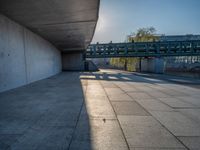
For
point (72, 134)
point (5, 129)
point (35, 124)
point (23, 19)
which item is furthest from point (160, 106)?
point (23, 19)

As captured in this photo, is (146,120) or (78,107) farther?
(78,107)

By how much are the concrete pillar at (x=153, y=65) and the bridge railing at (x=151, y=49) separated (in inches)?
58.1

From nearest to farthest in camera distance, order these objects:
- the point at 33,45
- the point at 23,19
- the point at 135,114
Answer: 1. the point at 135,114
2. the point at 23,19
3. the point at 33,45

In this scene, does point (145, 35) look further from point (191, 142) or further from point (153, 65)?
point (191, 142)

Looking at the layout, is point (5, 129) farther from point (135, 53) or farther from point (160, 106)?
point (135, 53)

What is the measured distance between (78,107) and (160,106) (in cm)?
275

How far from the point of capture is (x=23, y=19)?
9109mm

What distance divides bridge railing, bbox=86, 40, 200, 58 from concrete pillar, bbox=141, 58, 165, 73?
148cm

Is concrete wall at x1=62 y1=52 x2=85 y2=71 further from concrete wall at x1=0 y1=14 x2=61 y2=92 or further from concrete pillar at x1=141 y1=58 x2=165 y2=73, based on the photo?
concrete wall at x1=0 y1=14 x2=61 y2=92

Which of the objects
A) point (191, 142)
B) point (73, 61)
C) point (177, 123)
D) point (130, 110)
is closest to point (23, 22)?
point (130, 110)

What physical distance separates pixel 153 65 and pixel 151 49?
9.59 ft

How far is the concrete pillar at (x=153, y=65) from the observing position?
26984 millimetres

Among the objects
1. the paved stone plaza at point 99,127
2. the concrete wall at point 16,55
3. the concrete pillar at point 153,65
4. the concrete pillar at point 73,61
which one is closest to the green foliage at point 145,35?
the concrete pillar at point 153,65

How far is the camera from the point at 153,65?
27.8m
